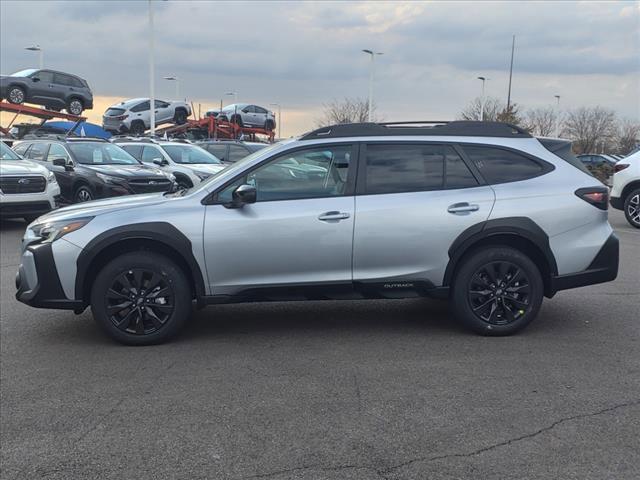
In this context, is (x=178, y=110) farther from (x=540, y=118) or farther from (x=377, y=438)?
(x=540, y=118)

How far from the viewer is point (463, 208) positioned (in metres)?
5.16

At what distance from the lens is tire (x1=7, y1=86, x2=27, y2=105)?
79.9 ft

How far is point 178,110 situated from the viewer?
112 ft

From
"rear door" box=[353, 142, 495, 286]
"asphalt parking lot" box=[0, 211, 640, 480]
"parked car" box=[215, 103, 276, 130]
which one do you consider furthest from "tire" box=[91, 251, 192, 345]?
"parked car" box=[215, 103, 276, 130]

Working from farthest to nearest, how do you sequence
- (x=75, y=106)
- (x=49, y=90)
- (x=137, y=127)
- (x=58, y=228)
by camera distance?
(x=137, y=127) → (x=75, y=106) → (x=49, y=90) → (x=58, y=228)

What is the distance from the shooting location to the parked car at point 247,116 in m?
34.4

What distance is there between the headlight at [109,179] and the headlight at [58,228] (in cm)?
755

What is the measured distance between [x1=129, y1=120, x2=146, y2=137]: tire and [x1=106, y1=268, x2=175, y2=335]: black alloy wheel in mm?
28181

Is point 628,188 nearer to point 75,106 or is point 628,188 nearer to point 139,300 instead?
point 139,300

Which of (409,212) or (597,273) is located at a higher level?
(409,212)

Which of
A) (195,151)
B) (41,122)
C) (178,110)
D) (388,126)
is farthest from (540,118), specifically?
(388,126)

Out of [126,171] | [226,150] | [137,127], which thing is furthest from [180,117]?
[126,171]

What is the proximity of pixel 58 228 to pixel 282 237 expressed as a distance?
1823 mm

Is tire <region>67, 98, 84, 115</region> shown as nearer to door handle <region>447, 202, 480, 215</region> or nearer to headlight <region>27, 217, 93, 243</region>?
headlight <region>27, 217, 93, 243</region>
